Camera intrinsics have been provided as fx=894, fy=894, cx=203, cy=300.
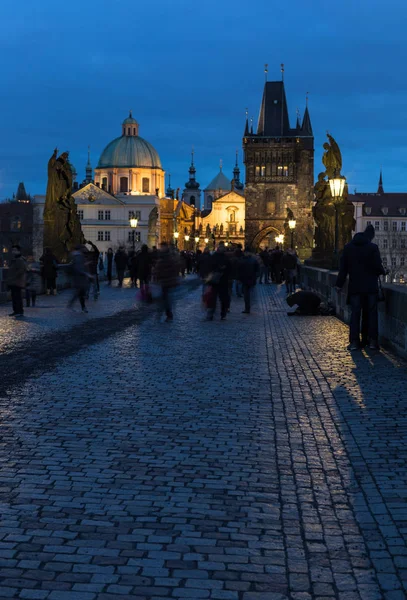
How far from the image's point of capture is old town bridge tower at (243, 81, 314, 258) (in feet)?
371

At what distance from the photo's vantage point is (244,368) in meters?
11.4

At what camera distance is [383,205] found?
131 m

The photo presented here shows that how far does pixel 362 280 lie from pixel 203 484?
321 inches

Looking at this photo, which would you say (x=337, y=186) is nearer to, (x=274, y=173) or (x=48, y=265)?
(x=48, y=265)

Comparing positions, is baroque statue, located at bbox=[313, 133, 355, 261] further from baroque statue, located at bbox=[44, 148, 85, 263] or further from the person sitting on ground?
baroque statue, located at bbox=[44, 148, 85, 263]

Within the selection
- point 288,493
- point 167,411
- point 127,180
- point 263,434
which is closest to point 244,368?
point 167,411

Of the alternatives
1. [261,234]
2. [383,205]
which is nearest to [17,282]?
[261,234]

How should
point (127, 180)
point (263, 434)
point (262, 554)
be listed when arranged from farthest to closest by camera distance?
point (127, 180), point (263, 434), point (262, 554)

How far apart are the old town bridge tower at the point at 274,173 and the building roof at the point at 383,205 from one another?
55.4 feet

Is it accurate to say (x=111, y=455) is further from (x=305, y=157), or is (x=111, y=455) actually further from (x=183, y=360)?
(x=305, y=157)

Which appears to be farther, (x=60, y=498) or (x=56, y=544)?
(x=60, y=498)

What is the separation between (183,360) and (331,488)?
643cm

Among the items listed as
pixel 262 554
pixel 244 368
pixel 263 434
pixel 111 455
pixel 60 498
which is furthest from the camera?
pixel 244 368

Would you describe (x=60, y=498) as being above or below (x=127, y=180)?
below
